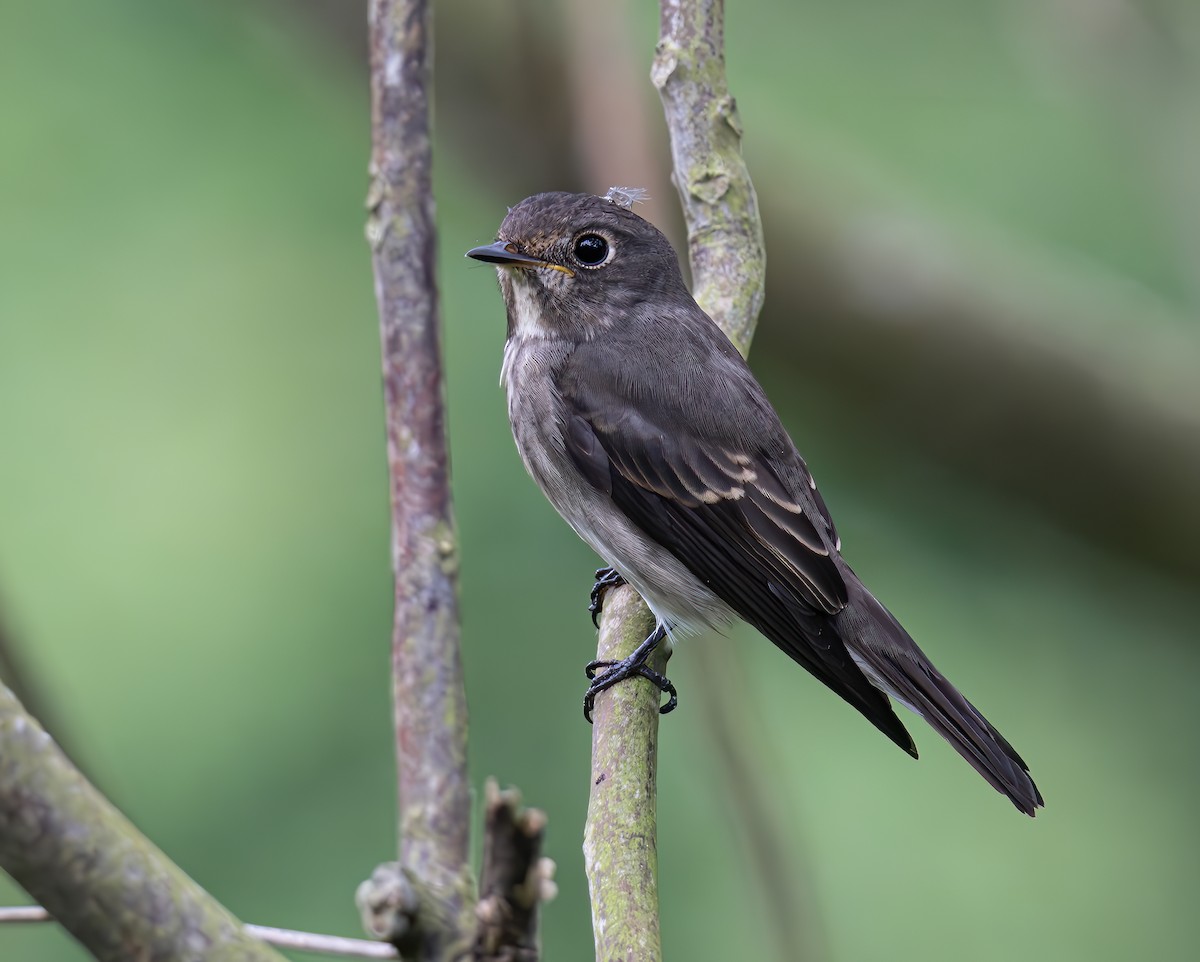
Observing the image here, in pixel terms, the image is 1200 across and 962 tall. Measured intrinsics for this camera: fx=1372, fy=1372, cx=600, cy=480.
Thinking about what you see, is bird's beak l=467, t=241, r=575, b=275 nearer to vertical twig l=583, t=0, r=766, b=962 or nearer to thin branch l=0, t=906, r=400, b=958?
vertical twig l=583, t=0, r=766, b=962

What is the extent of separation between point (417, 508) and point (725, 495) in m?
1.42

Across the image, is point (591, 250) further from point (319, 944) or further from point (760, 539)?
point (319, 944)

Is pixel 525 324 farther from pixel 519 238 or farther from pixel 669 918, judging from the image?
pixel 669 918

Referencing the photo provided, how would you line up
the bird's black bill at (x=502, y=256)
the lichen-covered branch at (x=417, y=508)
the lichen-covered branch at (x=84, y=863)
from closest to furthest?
1. the lichen-covered branch at (x=84, y=863)
2. the lichen-covered branch at (x=417, y=508)
3. the bird's black bill at (x=502, y=256)

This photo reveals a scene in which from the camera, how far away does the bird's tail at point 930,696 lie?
311 centimetres

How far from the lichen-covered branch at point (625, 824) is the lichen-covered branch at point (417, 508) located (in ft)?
1.82

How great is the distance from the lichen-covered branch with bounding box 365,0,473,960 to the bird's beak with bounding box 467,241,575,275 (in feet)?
2.83

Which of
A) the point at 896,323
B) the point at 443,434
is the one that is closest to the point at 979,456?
the point at 896,323

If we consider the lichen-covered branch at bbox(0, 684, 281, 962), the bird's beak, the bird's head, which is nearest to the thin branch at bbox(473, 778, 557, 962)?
the lichen-covered branch at bbox(0, 684, 281, 962)

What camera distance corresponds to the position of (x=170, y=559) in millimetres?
4578

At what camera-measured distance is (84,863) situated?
49.8 inches

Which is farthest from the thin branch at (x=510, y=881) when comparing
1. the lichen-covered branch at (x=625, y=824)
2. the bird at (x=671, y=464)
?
the bird at (x=671, y=464)

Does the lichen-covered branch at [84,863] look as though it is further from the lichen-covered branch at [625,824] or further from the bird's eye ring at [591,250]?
the bird's eye ring at [591,250]

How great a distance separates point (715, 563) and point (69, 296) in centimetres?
282
